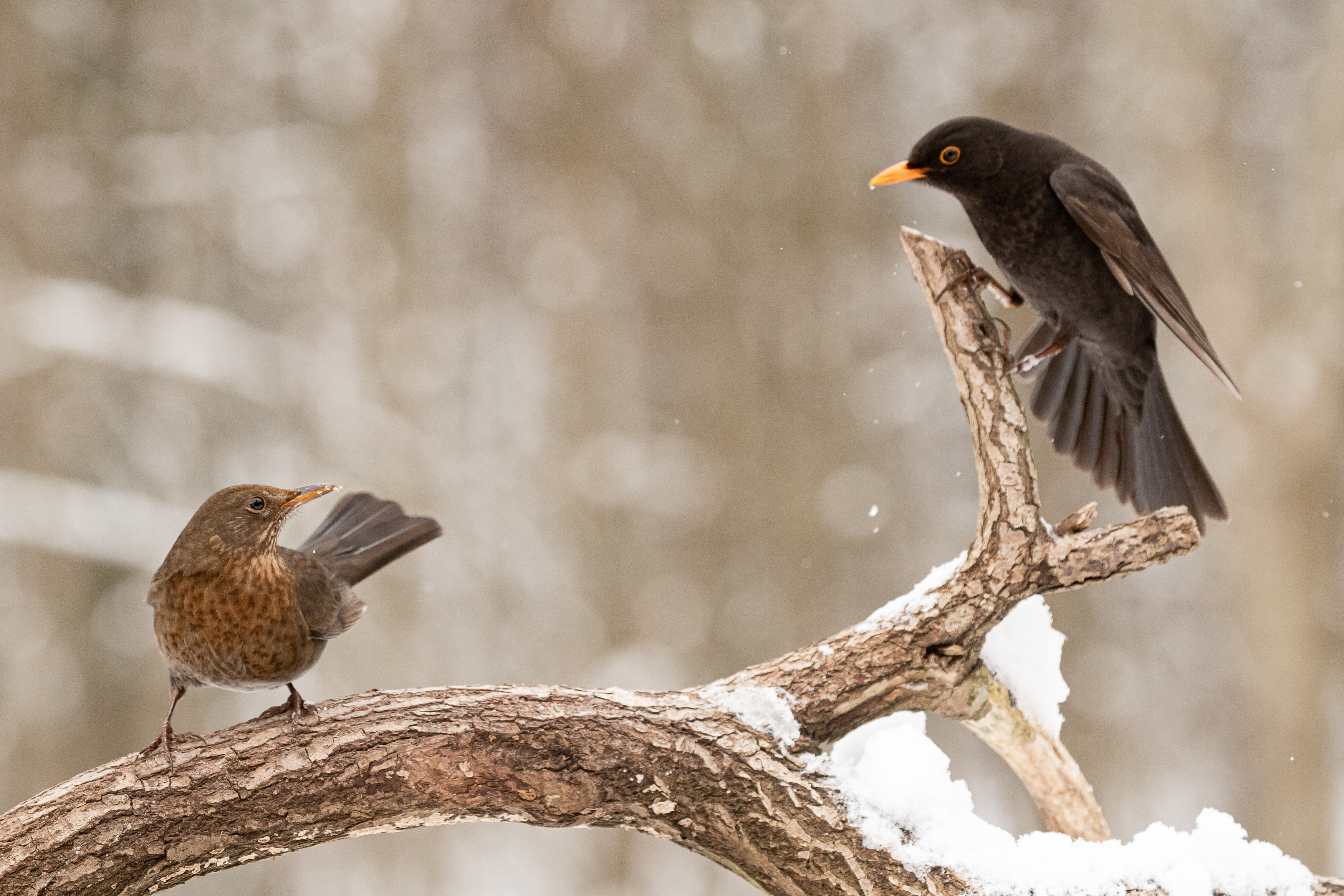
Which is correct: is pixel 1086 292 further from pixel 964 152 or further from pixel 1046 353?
pixel 964 152

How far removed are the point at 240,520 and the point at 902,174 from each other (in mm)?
2070

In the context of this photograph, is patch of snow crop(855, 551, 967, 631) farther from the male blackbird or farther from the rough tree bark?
the male blackbird

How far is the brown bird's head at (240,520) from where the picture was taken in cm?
266

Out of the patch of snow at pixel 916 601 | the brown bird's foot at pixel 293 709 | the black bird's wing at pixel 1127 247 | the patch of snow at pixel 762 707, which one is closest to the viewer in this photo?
the brown bird's foot at pixel 293 709

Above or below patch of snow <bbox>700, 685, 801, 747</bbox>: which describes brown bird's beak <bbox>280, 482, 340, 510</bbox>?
above

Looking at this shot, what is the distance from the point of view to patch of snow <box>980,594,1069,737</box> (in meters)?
3.24

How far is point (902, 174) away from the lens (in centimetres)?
348

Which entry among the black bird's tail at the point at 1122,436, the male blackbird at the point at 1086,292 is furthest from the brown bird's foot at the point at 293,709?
the black bird's tail at the point at 1122,436

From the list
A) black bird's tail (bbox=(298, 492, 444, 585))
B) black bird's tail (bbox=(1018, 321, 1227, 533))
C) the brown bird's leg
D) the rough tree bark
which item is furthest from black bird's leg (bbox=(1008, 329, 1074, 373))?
the brown bird's leg

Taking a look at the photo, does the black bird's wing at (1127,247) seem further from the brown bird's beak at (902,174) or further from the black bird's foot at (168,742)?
the black bird's foot at (168,742)

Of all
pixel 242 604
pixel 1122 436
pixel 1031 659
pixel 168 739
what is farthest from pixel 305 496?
pixel 1122 436

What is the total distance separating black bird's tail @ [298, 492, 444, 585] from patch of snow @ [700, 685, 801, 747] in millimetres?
817

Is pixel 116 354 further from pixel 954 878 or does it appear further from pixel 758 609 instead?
pixel 954 878

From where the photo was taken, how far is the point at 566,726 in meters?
2.68
